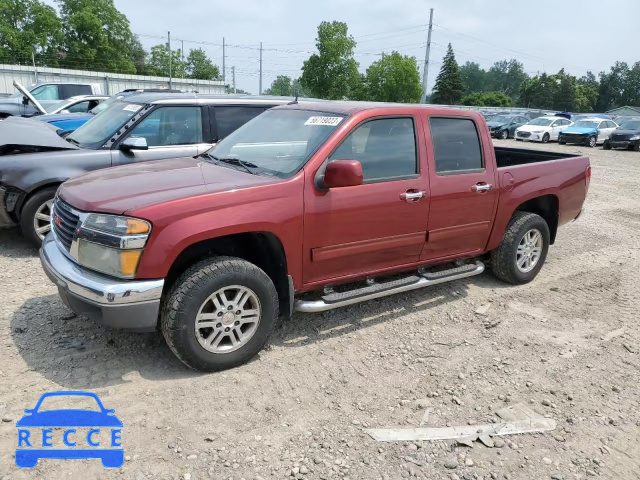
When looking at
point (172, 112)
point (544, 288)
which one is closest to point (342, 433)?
point (544, 288)

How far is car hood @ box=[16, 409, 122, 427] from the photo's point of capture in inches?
114

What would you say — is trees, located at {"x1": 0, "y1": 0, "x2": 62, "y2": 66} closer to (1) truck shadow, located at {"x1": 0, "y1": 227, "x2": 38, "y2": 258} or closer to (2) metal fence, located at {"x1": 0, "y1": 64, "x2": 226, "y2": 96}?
(2) metal fence, located at {"x1": 0, "y1": 64, "x2": 226, "y2": 96}

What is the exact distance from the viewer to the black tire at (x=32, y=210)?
18.1 ft

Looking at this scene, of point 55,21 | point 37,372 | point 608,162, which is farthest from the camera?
point 55,21

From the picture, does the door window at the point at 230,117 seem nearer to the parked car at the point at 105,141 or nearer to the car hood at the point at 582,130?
the parked car at the point at 105,141

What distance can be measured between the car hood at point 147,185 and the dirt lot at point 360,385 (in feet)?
3.77

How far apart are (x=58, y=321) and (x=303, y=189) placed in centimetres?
232

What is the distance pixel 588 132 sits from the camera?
2628cm

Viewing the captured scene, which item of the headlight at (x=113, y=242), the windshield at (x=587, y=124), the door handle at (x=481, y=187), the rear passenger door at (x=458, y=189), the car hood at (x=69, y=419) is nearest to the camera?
the car hood at (x=69, y=419)

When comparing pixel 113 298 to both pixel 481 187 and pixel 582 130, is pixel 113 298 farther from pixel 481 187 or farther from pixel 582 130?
pixel 582 130

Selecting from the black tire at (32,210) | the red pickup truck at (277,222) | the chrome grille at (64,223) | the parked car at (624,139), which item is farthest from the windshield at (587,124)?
the chrome grille at (64,223)

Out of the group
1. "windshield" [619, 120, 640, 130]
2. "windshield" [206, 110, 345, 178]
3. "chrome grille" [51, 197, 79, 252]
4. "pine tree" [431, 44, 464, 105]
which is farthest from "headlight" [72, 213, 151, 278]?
"pine tree" [431, 44, 464, 105]

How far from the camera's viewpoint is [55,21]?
66.4 m

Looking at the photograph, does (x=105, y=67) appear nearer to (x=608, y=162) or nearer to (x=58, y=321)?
(x=608, y=162)
